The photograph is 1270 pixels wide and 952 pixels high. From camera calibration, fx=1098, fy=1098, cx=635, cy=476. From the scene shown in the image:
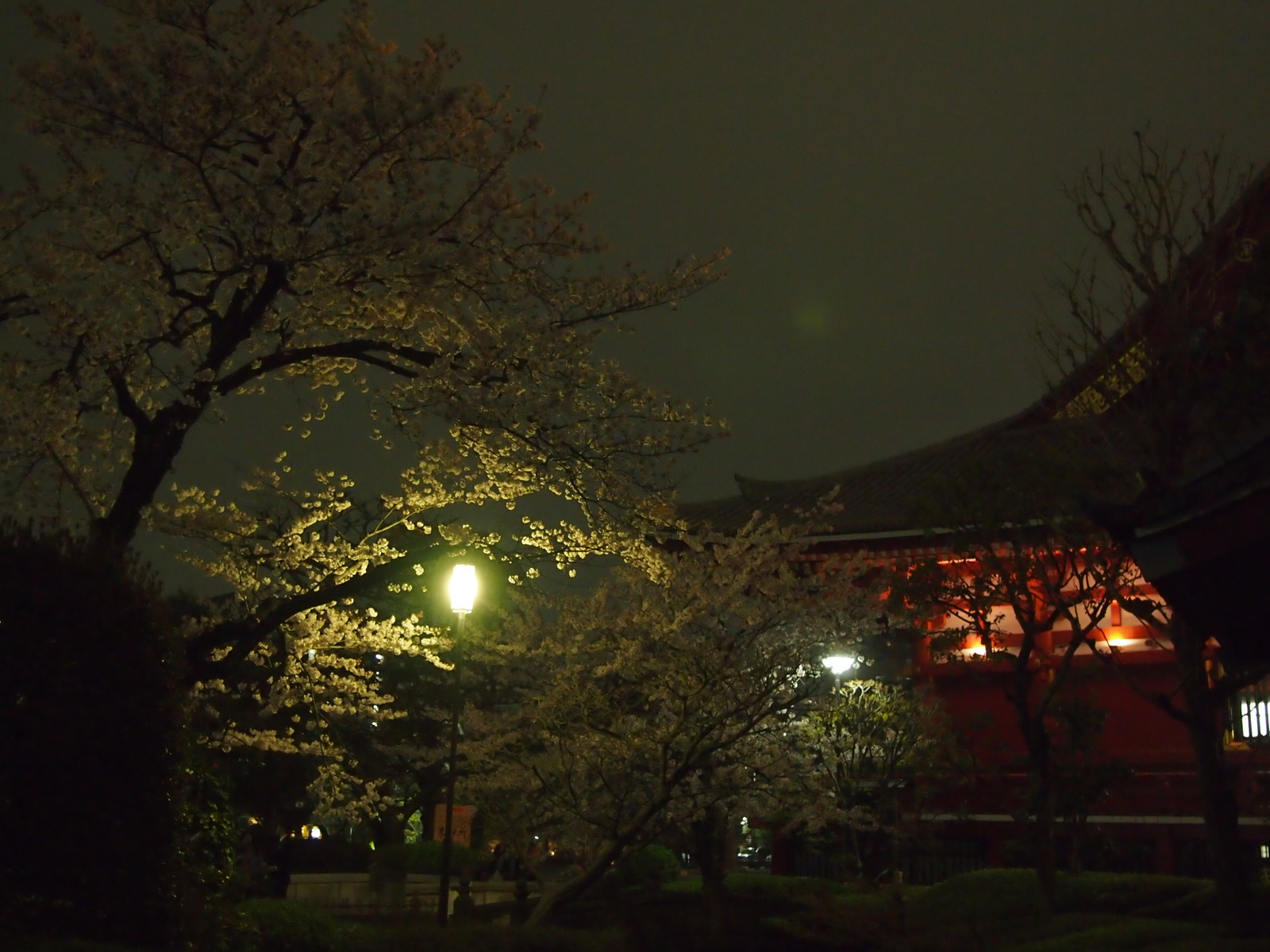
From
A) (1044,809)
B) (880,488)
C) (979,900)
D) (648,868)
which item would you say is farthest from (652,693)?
(880,488)

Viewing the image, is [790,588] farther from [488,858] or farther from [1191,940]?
[488,858]

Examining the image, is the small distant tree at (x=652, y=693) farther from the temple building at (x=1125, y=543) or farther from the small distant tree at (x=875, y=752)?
the temple building at (x=1125, y=543)

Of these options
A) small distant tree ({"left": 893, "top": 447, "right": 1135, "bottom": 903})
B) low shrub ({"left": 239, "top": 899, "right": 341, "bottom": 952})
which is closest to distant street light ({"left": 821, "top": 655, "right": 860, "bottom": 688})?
small distant tree ({"left": 893, "top": 447, "right": 1135, "bottom": 903})

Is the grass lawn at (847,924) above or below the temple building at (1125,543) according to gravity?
below

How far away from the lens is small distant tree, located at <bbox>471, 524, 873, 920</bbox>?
521 inches

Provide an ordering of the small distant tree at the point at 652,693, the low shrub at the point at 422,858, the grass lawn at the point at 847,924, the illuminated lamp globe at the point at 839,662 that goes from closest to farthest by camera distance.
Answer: the grass lawn at the point at 847,924 → the small distant tree at the point at 652,693 → the illuminated lamp globe at the point at 839,662 → the low shrub at the point at 422,858

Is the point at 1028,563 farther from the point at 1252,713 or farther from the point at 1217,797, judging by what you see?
the point at 1252,713

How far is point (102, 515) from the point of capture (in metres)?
11.3

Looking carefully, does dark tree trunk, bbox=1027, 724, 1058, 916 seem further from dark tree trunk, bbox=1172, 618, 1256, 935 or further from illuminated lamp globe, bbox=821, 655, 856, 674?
illuminated lamp globe, bbox=821, 655, 856, 674

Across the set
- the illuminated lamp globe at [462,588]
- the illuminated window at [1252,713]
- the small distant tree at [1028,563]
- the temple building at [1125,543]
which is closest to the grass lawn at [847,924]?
the small distant tree at [1028,563]

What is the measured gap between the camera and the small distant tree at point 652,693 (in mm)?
13242

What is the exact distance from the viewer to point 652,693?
46.9 ft

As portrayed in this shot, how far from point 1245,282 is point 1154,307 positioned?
1.68 metres

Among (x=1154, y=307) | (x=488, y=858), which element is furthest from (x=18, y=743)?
(x=488, y=858)
